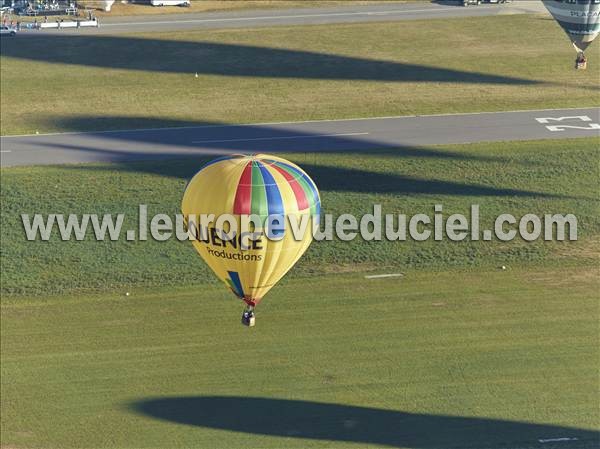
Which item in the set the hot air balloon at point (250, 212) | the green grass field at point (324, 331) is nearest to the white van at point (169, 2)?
the green grass field at point (324, 331)

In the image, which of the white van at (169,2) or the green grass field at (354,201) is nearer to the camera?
the green grass field at (354,201)

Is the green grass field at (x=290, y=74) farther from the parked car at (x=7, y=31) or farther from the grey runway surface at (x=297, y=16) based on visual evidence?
the grey runway surface at (x=297, y=16)

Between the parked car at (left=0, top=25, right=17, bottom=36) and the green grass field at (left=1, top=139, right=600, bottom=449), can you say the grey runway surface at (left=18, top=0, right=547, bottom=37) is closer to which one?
the parked car at (left=0, top=25, right=17, bottom=36)

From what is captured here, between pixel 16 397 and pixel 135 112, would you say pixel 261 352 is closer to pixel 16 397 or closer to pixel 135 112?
pixel 16 397

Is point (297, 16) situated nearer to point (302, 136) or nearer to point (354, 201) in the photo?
point (302, 136)

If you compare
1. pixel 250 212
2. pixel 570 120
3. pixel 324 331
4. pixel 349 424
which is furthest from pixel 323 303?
pixel 570 120
